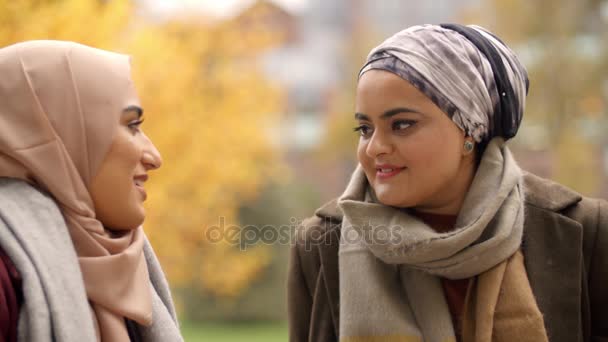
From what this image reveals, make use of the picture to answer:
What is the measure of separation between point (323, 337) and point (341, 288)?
147mm

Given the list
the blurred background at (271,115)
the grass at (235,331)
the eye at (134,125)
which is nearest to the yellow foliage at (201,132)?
the blurred background at (271,115)

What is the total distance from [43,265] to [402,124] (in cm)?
79

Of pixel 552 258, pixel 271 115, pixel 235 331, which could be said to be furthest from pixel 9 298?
pixel 235 331

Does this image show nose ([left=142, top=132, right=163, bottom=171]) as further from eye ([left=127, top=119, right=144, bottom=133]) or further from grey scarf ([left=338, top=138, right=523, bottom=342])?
grey scarf ([left=338, top=138, right=523, bottom=342])

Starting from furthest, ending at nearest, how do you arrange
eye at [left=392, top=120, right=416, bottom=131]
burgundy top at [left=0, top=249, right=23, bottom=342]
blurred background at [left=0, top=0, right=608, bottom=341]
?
blurred background at [left=0, top=0, right=608, bottom=341], eye at [left=392, top=120, right=416, bottom=131], burgundy top at [left=0, top=249, right=23, bottom=342]

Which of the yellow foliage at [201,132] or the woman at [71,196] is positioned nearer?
the woman at [71,196]

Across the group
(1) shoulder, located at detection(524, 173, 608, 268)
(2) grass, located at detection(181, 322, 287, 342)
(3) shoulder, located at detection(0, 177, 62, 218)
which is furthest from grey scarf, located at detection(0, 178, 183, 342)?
(2) grass, located at detection(181, 322, 287, 342)

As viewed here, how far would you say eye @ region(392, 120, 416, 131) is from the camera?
1.68 metres

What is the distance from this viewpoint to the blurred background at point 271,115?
12.2 feet

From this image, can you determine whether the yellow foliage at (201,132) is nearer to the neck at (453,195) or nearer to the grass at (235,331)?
the grass at (235,331)

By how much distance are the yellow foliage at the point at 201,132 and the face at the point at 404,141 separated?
1.04 metres

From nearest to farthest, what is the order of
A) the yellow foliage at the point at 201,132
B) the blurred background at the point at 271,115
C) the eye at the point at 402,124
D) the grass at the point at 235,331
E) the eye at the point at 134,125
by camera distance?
the eye at the point at 134,125, the eye at the point at 402,124, the yellow foliage at the point at 201,132, the blurred background at the point at 271,115, the grass at the point at 235,331

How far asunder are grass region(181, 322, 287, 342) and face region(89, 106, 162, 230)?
3.52m

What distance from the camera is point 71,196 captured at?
146 cm
